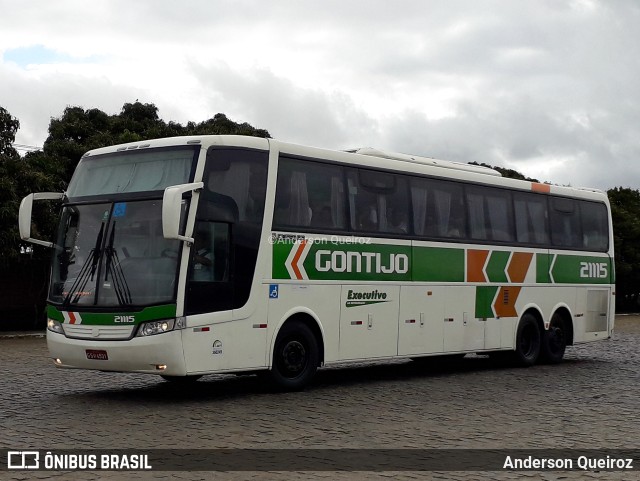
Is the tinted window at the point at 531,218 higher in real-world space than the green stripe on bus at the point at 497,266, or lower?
higher

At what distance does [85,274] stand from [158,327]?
1.41 m

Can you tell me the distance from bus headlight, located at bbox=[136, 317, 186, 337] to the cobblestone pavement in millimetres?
948

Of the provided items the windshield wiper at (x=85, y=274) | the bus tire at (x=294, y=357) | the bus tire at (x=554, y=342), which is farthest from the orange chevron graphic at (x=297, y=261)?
the bus tire at (x=554, y=342)

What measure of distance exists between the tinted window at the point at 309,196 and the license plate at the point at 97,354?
3.06m

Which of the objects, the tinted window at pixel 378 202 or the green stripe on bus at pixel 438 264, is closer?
the tinted window at pixel 378 202

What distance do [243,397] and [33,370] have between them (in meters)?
6.06

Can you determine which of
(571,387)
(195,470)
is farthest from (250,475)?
(571,387)

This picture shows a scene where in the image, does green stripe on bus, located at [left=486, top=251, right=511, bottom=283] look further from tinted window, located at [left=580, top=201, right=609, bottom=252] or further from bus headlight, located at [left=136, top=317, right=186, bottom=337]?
bus headlight, located at [left=136, top=317, right=186, bottom=337]

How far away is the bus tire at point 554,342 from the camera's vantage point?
20.5 metres

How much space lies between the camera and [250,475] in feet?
26.9

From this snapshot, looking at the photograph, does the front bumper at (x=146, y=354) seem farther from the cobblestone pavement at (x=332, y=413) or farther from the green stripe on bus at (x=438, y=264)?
the green stripe on bus at (x=438, y=264)

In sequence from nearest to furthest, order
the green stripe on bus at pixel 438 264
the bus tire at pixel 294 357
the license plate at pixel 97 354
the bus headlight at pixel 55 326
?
1. the license plate at pixel 97 354
2. the bus headlight at pixel 55 326
3. the bus tire at pixel 294 357
4. the green stripe on bus at pixel 438 264

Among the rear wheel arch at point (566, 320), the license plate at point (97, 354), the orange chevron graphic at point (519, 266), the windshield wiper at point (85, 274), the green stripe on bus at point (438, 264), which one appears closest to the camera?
the license plate at point (97, 354)

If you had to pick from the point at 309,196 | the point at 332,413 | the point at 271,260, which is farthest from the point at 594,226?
the point at 332,413
